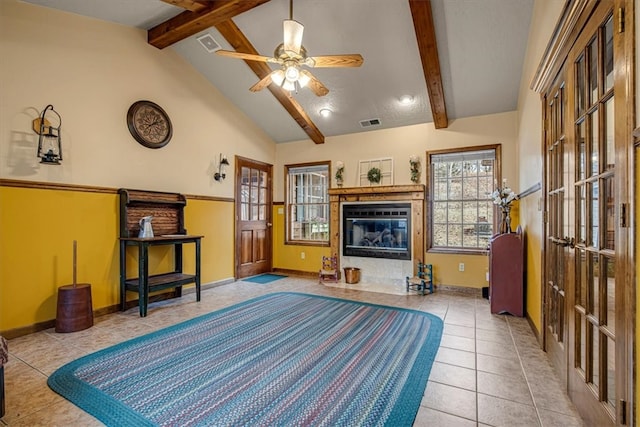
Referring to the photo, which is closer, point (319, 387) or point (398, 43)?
point (319, 387)

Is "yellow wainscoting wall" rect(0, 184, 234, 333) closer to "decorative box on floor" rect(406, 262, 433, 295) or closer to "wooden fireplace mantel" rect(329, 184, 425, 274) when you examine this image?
"wooden fireplace mantel" rect(329, 184, 425, 274)

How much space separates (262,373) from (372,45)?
371cm

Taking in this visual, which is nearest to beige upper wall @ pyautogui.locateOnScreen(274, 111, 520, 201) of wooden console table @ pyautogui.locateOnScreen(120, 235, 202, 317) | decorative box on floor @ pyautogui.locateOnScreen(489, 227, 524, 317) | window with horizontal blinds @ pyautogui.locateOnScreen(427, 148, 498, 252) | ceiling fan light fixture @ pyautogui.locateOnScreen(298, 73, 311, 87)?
window with horizontal blinds @ pyautogui.locateOnScreen(427, 148, 498, 252)

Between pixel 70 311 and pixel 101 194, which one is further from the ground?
pixel 101 194

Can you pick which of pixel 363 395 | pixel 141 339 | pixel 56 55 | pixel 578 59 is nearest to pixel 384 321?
pixel 363 395

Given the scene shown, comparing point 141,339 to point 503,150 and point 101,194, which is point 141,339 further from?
point 503,150

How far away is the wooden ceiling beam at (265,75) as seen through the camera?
12.3ft

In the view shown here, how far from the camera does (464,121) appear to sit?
4.67 m

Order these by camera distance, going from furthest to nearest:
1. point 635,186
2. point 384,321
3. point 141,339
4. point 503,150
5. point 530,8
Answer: point 503,150 < point 384,321 < point 530,8 < point 141,339 < point 635,186

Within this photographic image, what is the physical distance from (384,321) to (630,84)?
272cm

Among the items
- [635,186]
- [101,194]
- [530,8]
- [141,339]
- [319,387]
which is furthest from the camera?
Result: [101,194]

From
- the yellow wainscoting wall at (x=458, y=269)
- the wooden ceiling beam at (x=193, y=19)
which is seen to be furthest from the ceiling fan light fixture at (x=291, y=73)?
the yellow wainscoting wall at (x=458, y=269)

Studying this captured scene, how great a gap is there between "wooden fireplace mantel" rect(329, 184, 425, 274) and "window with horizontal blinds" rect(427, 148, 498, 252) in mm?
206

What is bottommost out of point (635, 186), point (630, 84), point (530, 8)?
point (635, 186)
